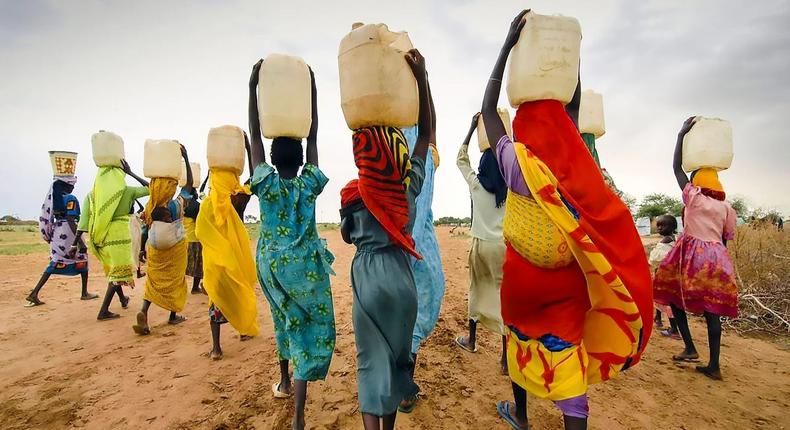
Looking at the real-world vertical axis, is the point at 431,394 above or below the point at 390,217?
below

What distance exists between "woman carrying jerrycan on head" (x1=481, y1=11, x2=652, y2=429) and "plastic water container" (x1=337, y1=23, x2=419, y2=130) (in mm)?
617

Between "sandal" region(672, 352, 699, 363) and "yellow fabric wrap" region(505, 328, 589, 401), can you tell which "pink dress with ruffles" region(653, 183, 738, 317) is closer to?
"sandal" region(672, 352, 699, 363)

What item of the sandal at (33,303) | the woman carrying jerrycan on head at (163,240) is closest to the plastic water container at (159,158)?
the woman carrying jerrycan on head at (163,240)

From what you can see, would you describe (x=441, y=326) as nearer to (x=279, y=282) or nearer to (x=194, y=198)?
(x=279, y=282)

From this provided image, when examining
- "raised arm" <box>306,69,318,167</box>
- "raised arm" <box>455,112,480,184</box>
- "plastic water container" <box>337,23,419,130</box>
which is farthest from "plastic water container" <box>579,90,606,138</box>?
"raised arm" <box>306,69,318,167</box>

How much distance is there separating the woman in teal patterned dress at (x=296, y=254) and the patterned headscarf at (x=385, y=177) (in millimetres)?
794

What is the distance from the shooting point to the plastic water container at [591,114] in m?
3.30

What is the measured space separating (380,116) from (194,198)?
5.13 meters

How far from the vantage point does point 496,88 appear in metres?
2.25

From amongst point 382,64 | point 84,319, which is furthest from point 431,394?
point 84,319

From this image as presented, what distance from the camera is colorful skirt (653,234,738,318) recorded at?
3523mm

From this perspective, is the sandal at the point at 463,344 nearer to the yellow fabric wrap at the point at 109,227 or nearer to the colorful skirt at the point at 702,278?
the colorful skirt at the point at 702,278

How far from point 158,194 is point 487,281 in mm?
4203

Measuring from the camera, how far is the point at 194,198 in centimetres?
602
